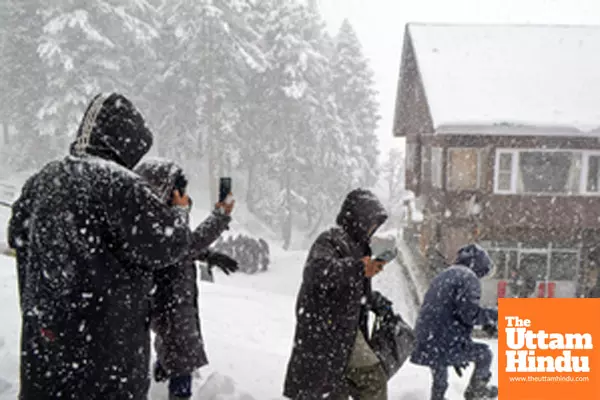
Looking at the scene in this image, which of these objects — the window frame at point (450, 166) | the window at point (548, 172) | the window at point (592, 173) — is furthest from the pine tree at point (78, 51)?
the window at point (592, 173)

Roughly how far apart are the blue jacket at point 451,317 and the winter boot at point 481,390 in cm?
39

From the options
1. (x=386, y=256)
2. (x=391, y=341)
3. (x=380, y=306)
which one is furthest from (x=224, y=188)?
(x=391, y=341)

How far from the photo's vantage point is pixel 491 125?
14.4 m

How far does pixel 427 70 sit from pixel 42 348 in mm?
16807

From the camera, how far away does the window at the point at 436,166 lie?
1630 cm

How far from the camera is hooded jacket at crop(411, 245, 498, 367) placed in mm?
4316

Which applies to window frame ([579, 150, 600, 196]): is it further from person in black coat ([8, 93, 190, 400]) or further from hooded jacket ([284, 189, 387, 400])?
person in black coat ([8, 93, 190, 400])

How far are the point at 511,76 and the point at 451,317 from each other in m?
14.8

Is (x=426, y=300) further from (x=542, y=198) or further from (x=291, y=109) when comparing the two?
(x=291, y=109)

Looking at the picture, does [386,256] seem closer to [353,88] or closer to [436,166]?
[436,166]

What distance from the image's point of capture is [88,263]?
1868 millimetres

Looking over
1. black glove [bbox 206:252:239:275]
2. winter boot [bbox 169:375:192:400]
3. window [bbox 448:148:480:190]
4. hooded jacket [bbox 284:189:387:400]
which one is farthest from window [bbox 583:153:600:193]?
winter boot [bbox 169:375:192:400]

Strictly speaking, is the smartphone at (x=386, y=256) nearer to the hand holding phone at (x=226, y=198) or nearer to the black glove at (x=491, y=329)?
the hand holding phone at (x=226, y=198)

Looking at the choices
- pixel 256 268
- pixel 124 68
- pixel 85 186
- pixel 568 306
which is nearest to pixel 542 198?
pixel 568 306
